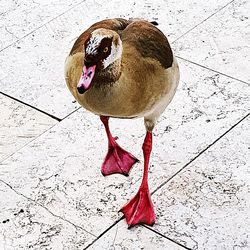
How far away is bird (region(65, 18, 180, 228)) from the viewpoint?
2637 mm

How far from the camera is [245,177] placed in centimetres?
343

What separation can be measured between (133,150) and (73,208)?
0.54m

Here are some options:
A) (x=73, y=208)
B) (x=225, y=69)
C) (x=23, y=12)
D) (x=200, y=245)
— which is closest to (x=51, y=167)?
(x=73, y=208)

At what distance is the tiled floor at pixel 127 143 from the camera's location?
3195mm

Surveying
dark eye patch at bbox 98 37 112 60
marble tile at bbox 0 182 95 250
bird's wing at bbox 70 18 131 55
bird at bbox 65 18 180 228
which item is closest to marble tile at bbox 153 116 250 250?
bird at bbox 65 18 180 228

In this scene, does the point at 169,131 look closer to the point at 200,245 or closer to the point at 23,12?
the point at 200,245

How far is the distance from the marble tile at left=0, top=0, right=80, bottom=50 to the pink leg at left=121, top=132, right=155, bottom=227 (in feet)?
5.86

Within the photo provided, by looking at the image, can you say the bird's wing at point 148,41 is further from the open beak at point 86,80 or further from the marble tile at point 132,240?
the marble tile at point 132,240

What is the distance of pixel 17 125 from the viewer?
12.9 ft

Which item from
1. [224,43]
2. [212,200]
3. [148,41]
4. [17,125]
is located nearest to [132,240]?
[212,200]

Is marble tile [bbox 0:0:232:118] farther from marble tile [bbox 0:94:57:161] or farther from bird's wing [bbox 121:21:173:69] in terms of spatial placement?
bird's wing [bbox 121:21:173:69]

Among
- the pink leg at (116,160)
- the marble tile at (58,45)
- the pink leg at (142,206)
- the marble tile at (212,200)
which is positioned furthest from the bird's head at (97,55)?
the marble tile at (58,45)

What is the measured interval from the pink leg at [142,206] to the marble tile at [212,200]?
61mm

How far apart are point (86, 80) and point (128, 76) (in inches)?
9.4
